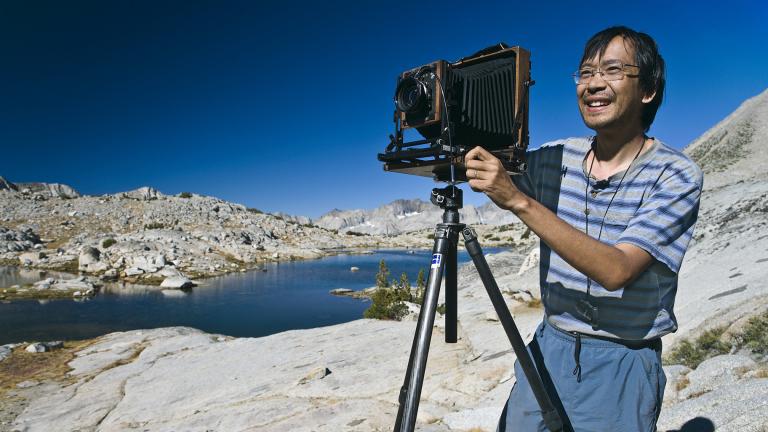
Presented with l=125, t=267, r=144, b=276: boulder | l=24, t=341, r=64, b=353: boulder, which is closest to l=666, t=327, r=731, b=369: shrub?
l=24, t=341, r=64, b=353: boulder

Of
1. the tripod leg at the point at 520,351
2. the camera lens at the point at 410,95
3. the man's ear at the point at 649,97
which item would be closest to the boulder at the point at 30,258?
the camera lens at the point at 410,95

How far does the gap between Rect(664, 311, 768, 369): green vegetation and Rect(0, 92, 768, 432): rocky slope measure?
0.50 feet

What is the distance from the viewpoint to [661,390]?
6.32ft

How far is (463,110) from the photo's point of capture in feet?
7.82

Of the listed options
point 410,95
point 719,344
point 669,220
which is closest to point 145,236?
point 719,344

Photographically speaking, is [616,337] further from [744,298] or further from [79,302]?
[79,302]

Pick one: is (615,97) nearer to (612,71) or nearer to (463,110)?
(612,71)

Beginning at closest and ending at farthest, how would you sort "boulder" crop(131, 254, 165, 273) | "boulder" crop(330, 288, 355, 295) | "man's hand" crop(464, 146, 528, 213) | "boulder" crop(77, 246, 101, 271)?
"man's hand" crop(464, 146, 528, 213) < "boulder" crop(330, 288, 355, 295) < "boulder" crop(131, 254, 165, 273) < "boulder" crop(77, 246, 101, 271)

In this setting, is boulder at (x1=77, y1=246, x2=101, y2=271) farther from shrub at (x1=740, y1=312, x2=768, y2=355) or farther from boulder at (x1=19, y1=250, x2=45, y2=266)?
shrub at (x1=740, y1=312, x2=768, y2=355)

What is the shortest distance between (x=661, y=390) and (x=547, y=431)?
0.53 meters

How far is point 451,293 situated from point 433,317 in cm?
35

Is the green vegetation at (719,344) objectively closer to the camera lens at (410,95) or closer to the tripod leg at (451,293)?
the tripod leg at (451,293)

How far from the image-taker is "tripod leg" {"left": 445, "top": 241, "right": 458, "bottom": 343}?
234cm

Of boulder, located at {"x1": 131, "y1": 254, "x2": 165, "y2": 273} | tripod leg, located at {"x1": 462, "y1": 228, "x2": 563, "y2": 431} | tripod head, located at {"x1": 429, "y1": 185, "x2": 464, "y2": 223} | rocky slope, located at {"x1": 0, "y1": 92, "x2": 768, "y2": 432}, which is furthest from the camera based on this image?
boulder, located at {"x1": 131, "y1": 254, "x2": 165, "y2": 273}
